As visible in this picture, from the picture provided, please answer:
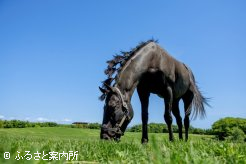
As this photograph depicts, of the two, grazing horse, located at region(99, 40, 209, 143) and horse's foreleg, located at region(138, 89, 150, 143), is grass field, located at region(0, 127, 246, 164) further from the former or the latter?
horse's foreleg, located at region(138, 89, 150, 143)

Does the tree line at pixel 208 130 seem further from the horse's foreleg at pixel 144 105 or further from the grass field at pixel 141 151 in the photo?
the grass field at pixel 141 151

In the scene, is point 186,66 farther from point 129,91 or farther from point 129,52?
point 129,91

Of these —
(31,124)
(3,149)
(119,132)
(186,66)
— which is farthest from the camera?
(31,124)

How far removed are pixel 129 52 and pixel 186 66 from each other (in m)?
3.21

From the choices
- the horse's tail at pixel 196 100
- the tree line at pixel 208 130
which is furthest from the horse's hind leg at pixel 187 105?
the tree line at pixel 208 130

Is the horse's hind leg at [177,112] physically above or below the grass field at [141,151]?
above

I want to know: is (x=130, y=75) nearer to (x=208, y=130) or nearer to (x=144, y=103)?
(x=144, y=103)

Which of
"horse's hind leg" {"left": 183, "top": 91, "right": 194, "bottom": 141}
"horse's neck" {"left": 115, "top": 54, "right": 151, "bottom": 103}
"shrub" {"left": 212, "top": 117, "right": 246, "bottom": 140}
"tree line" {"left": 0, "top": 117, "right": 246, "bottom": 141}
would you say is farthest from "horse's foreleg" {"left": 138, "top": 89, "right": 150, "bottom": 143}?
"shrub" {"left": 212, "top": 117, "right": 246, "bottom": 140}

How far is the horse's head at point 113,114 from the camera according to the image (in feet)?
23.6

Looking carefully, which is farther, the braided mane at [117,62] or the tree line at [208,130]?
the tree line at [208,130]

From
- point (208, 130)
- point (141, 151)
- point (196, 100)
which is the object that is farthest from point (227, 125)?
point (141, 151)

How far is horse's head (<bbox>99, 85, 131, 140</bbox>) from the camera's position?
7.20 m

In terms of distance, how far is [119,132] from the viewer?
7250 millimetres

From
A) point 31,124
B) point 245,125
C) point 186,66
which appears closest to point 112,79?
point 186,66
